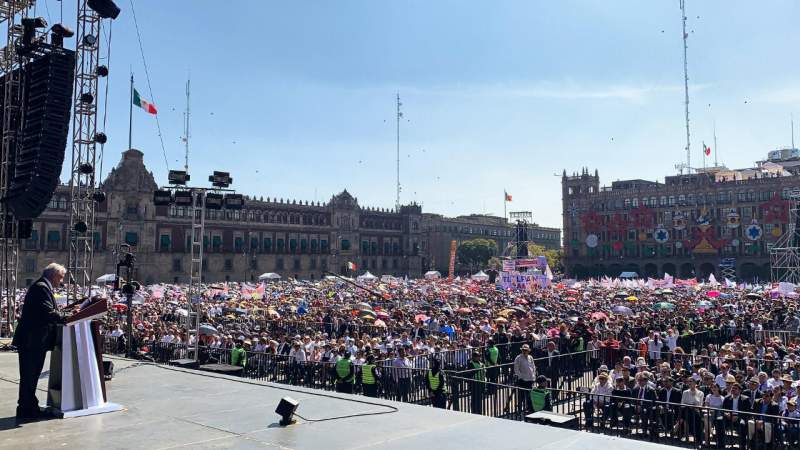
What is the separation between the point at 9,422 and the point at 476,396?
726 cm

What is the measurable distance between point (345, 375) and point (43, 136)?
335 inches

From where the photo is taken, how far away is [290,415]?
6.73 m

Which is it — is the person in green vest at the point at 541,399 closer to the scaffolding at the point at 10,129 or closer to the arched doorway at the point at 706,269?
the scaffolding at the point at 10,129

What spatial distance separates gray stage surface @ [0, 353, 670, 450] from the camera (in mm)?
5918

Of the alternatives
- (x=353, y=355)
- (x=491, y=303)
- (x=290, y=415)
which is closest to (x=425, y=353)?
(x=353, y=355)

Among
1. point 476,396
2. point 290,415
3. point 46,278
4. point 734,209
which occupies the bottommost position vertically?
point 476,396

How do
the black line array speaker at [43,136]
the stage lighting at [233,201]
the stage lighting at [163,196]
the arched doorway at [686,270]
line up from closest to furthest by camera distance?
the black line array speaker at [43,136] → the stage lighting at [163,196] → the stage lighting at [233,201] → the arched doorway at [686,270]

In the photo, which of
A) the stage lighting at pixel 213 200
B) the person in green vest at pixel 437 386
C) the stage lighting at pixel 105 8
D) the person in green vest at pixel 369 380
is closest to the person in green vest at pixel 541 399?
the person in green vest at pixel 437 386

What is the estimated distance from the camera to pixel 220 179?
1507 cm

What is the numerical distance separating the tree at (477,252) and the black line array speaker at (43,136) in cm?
8754

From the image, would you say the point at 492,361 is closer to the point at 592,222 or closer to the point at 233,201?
the point at 233,201

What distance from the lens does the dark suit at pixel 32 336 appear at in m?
6.81

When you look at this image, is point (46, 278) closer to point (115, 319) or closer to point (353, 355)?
point (353, 355)

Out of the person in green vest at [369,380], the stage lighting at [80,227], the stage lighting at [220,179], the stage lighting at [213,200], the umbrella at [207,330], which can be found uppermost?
the stage lighting at [220,179]
